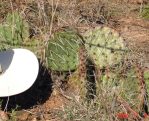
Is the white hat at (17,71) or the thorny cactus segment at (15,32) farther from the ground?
the thorny cactus segment at (15,32)

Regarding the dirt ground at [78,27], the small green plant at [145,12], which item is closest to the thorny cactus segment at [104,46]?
the dirt ground at [78,27]

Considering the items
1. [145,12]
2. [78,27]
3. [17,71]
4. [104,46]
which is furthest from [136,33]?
[17,71]

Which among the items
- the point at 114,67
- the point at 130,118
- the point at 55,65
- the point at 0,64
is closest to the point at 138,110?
the point at 130,118

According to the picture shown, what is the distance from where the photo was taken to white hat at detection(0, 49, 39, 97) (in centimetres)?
349

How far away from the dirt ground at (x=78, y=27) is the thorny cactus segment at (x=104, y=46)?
0.41 m

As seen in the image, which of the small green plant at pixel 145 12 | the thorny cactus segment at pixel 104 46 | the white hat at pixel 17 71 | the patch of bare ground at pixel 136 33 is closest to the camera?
the white hat at pixel 17 71

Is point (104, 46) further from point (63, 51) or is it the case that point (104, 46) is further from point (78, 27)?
point (78, 27)

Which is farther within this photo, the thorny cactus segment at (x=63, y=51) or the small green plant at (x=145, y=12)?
the small green plant at (x=145, y=12)

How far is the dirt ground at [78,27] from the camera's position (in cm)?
365

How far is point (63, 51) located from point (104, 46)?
32cm

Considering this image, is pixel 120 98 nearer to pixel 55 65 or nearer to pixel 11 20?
pixel 55 65

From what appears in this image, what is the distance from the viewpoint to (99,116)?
3.14 m

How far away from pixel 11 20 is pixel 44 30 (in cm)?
42

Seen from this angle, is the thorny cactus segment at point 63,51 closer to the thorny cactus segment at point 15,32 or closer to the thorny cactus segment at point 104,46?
the thorny cactus segment at point 104,46
